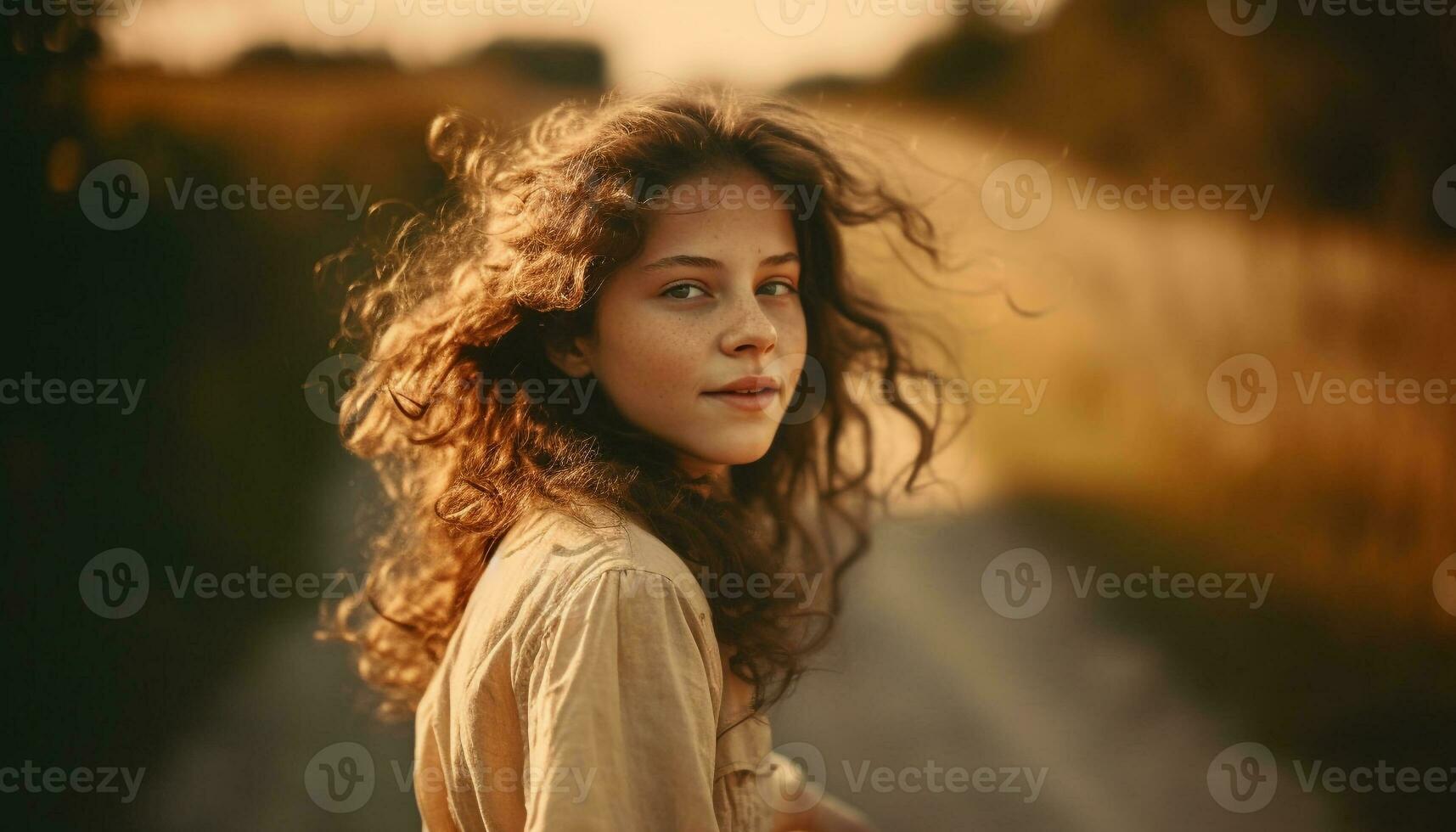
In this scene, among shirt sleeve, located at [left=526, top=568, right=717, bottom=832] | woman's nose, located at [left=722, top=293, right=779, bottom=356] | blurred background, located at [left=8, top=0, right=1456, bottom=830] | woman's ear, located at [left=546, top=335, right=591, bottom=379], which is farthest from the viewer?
blurred background, located at [left=8, top=0, right=1456, bottom=830]

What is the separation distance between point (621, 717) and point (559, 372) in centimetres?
62

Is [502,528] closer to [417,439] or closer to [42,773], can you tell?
[417,439]

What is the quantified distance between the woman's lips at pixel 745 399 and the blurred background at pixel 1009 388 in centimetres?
70

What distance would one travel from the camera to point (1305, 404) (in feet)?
8.94

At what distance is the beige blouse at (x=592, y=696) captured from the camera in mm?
1142

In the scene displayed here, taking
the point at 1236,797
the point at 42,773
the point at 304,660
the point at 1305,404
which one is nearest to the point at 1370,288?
A: the point at 1305,404

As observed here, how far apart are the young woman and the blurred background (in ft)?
1.90

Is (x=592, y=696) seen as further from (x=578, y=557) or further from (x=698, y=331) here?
(x=698, y=331)

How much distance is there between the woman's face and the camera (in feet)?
4.83

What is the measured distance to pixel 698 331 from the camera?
147cm

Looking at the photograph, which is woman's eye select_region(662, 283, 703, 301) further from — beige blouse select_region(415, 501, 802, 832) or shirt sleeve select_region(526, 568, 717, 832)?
shirt sleeve select_region(526, 568, 717, 832)

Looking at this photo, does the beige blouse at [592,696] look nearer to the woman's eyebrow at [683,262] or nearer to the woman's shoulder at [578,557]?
the woman's shoulder at [578,557]

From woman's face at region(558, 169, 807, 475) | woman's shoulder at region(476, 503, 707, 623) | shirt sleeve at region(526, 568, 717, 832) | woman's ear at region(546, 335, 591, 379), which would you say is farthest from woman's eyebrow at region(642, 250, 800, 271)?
shirt sleeve at region(526, 568, 717, 832)

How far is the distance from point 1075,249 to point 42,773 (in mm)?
3157
